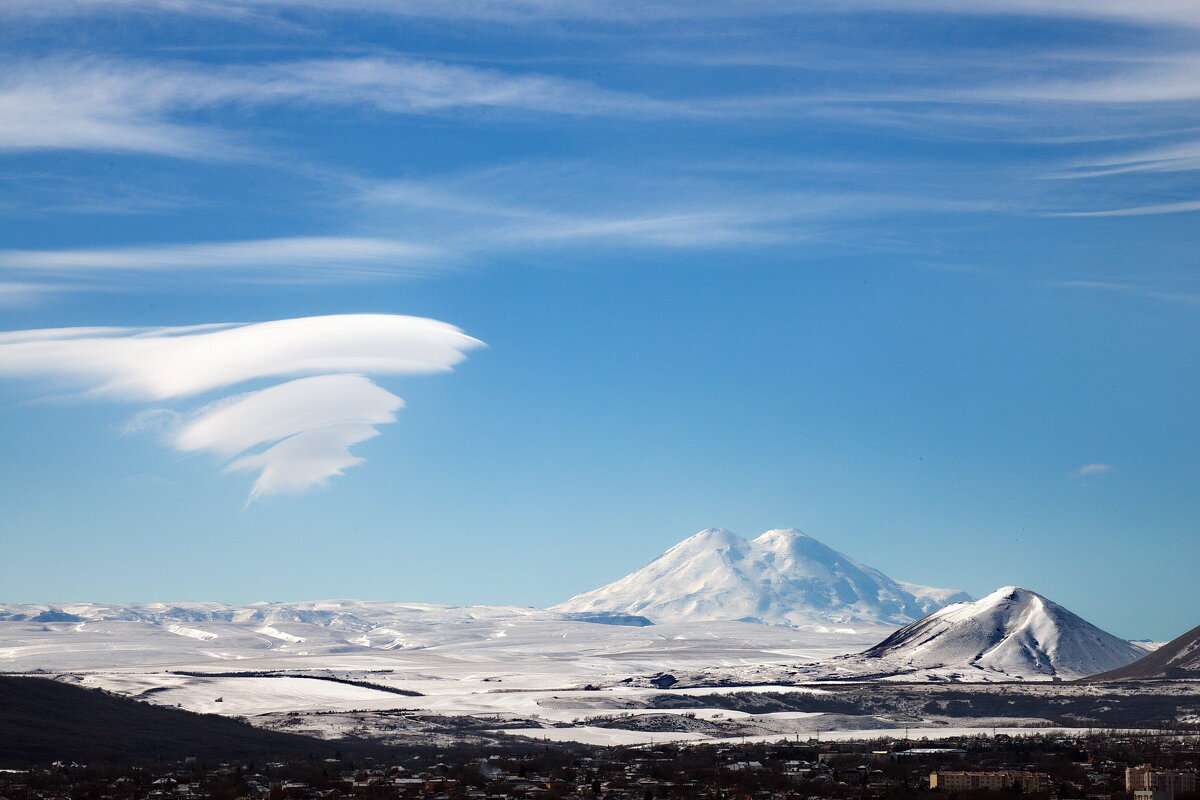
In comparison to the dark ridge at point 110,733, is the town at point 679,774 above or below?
below

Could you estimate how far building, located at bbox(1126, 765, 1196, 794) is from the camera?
112438mm

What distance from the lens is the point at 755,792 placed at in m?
118

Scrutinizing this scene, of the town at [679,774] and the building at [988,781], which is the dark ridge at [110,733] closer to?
the town at [679,774]

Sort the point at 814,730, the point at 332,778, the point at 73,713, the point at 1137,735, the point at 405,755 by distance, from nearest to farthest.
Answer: the point at 332,778, the point at 405,755, the point at 73,713, the point at 1137,735, the point at 814,730

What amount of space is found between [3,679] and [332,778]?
5891cm

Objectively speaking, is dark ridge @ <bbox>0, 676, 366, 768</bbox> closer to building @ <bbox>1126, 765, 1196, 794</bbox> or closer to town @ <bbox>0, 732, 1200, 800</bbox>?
town @ <bbox>0, 732, 1200, 800</bbox>

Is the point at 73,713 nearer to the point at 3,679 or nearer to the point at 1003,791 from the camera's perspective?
the point at 3,679

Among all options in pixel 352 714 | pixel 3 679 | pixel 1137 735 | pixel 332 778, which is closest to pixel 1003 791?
pixel 332 778

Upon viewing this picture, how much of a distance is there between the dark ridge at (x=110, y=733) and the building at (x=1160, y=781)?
74.4 meters

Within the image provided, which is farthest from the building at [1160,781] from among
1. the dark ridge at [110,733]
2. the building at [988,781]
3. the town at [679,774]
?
the dark ridge at [110,733]

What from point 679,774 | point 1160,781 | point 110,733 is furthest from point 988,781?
point 110,733

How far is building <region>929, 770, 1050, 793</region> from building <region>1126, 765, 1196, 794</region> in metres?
6.45

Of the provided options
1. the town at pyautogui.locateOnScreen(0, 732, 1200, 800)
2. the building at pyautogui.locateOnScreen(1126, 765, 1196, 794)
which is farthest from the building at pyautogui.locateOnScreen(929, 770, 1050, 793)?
the building at pyautogui.locateOnScreen(1126, 765, 1196, 794)

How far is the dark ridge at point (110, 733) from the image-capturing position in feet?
461
